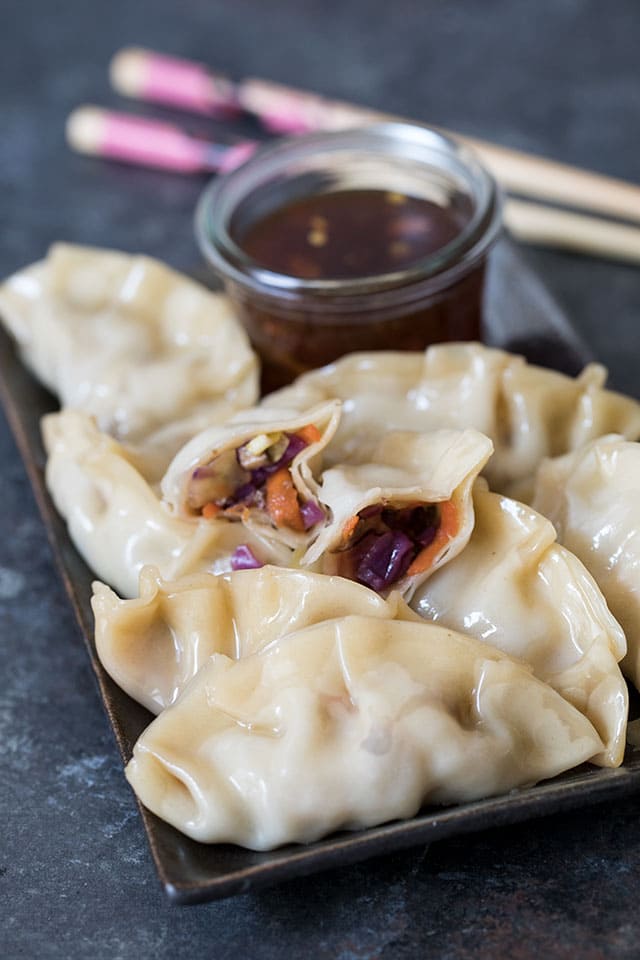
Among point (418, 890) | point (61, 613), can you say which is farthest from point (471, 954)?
point (61, 613)

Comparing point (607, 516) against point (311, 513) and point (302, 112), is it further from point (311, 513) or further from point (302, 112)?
point (302, 112)

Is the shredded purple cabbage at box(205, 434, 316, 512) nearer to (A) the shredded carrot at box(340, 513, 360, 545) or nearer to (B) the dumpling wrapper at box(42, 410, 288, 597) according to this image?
(B) the dumpling wrapper at box(42, 410, 288, 597)

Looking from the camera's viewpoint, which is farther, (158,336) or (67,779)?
(158,336)

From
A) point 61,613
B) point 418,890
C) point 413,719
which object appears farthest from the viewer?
point 61,613

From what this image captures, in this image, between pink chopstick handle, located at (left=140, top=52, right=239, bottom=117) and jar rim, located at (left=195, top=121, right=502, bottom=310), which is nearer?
jar rim, located at (left=195, top=121, right=502, bottom=310)

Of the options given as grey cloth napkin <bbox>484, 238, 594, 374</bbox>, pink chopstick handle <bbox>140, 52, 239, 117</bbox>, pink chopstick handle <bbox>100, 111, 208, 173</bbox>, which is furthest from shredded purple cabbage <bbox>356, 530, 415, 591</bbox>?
pink chopstick handle <bbox>140, 52, 239, 117</bbox>

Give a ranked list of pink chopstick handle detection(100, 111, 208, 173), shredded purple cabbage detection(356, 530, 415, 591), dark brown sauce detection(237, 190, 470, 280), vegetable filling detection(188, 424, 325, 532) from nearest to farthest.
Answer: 1. shredded purple cabbage detection(356, 530, 415, 591)
2. vegetable filling detection(188, 424, 325, 532)
3. dark brown sauce detection(237, 190, 470, 280)
4. pink chopstick handle detection(100, 111, 208, 173)

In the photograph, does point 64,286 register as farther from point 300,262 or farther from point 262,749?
point 262,749

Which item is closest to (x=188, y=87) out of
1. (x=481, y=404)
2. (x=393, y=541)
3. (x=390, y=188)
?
(x=390, y=188)
